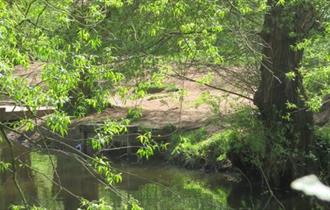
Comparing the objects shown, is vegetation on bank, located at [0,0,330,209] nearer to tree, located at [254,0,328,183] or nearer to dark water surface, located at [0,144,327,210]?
tree, located at [254,0,328,183]

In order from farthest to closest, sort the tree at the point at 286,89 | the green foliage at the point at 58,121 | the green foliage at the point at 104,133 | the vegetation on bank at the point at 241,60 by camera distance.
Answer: the tree at the point at 286,89
the vegetation on bank at the point at 241,60
the green foliage at the point at 104,133
the green foliage at the point at 58,121

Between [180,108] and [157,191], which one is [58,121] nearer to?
[157,191]

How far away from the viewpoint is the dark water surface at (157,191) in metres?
13.4

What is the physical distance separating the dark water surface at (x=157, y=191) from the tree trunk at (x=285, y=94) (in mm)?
954

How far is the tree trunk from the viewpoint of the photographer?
13344mm

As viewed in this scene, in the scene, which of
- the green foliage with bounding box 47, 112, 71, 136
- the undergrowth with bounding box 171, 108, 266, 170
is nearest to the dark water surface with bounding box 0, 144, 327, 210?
the undergrowth with bounding box 171, 108, 266, 170

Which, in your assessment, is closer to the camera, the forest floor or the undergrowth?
the undergrowth

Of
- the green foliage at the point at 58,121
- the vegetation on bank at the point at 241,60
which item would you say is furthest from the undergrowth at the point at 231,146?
the green foliage at the point at 58,121

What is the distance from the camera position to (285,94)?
551 inches

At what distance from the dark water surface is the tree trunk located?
954mm

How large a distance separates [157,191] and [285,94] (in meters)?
3.68

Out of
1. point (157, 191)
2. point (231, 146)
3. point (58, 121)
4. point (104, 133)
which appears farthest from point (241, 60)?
point (58, 121)

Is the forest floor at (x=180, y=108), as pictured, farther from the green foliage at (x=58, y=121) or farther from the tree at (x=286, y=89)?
the green foliage at (x=58, y=121)

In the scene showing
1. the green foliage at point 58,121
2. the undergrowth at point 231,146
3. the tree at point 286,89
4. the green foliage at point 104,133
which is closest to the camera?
the green foliage at point 58,121
